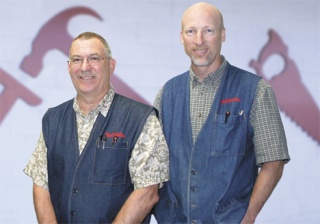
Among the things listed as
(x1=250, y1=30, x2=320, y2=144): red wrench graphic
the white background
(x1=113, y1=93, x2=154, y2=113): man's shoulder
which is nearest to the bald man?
(x1=113, y1=93, x2=154, y2=113): man's shoulder

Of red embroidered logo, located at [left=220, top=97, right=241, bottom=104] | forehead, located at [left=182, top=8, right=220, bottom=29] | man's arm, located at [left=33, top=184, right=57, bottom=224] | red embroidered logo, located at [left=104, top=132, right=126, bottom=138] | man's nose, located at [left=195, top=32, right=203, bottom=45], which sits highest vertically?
forehead, located at [left=182, top=8, right=220, bottom=29]

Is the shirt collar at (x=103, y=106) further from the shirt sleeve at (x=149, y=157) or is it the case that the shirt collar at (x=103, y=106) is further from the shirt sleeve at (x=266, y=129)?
the shirt sleeve at (x=266, y=129)

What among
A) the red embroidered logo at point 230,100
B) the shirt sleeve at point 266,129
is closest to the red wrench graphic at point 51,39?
Result: the red embroidered logo at point 230,100

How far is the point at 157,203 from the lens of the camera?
2.18 meters

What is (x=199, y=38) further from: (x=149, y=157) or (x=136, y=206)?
(x=136, y=206)

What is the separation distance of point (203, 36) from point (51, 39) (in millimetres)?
1470

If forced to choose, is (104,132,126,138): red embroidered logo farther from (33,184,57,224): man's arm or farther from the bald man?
(33,184,57,224): man's arm

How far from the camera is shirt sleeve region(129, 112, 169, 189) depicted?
199 centimetres

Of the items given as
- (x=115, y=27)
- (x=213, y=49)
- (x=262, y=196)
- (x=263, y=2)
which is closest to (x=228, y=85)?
(x=213, y=49)

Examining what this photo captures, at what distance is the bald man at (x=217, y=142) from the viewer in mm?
2051

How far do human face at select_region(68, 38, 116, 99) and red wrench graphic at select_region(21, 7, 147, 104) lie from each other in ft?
4.24

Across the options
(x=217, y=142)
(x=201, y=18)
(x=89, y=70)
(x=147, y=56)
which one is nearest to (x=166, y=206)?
(x=217, y=142)

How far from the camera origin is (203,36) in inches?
84.2

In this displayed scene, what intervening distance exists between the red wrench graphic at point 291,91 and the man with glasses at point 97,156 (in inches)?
72.7
